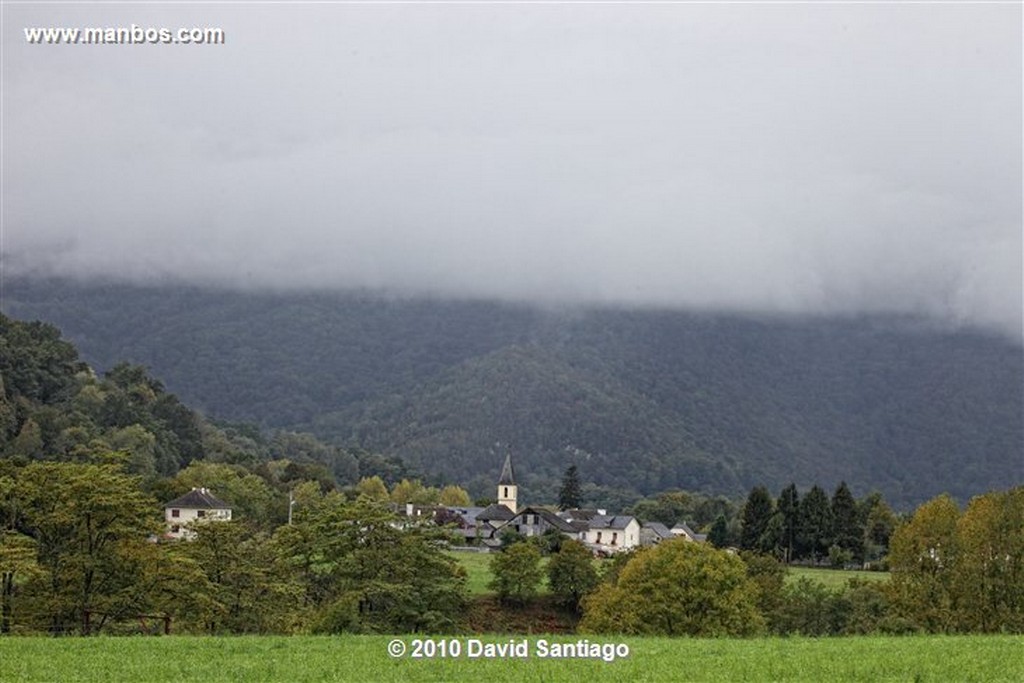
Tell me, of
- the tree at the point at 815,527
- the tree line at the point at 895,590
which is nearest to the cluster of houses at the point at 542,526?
the tree at the point at 815,527

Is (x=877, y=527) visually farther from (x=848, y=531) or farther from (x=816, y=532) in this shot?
(x=816, y=532)

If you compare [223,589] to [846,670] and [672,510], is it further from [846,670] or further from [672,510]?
[672,510]

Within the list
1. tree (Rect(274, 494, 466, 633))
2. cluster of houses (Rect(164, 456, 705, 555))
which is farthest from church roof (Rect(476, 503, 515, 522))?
tree (Rect(274, 494, 466, 633))

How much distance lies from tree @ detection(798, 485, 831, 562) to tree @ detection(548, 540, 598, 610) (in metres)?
32.2

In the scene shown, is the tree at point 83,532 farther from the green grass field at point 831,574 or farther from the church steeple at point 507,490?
the church steeple at point 507,490

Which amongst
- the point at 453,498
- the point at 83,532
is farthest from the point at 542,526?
the point at 83,532

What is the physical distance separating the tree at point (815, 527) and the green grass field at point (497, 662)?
7146 centimetres

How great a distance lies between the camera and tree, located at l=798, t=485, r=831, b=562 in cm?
9562

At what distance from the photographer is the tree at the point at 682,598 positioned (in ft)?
142

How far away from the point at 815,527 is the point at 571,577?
112 feet

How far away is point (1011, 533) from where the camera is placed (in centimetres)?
4444

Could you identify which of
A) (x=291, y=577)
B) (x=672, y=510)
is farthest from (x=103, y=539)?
(x=672, y=510)

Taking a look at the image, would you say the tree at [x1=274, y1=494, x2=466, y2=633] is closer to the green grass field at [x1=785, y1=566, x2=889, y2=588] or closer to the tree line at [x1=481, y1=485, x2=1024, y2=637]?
the tree line at [x1=481, y1=485, x2=1024, y2=637]

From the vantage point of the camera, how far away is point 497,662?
70.6 feet
